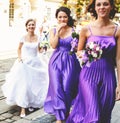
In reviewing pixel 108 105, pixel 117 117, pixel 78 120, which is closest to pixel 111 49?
pixel 108 105

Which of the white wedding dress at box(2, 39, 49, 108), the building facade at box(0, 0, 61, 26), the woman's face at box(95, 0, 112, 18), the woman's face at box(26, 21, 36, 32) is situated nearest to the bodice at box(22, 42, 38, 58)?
the white wedding dress at box(2, 39, 49, 108)

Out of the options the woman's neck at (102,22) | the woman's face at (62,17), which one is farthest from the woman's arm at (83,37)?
the woman's face at (62,17)

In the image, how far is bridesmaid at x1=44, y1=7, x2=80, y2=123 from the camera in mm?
6035

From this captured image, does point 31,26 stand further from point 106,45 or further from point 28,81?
point 106,45

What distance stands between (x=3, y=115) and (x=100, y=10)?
11.0 ft

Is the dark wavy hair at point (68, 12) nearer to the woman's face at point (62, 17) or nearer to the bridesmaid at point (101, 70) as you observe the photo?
the woman's face at point (62, 17)

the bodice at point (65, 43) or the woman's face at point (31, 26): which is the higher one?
the woman's face at point (31, 26)

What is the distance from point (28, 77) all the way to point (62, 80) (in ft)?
4.17

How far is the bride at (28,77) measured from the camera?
7055 millimetres

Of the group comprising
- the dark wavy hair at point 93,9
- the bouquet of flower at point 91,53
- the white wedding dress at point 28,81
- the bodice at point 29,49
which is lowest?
the white wedding dress at point 28,81

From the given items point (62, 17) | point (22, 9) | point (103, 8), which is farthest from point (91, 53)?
point (22, 9)

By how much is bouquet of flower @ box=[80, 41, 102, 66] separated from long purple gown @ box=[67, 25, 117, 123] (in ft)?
0.17

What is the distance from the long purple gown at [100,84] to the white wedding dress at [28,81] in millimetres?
2796

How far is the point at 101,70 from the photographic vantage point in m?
4.24
